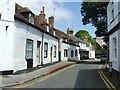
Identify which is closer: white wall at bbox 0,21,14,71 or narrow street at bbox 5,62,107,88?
narrow street at bbox 5,62,107,88

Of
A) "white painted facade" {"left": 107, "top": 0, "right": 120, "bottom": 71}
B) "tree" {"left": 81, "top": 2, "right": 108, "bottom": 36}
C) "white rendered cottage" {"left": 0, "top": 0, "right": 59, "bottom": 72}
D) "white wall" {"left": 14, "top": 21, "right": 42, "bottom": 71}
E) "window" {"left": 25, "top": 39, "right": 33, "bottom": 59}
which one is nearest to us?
"white rendered cottage" {"left": 0, "top": 0, "right": 59, "bottom": 72}

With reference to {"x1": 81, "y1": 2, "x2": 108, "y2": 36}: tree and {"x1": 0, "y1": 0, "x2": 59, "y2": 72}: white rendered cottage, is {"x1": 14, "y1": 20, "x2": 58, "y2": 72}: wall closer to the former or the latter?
{"x1": 0, "y1": 0, "x2": 59, "y2": 72}: white rendered cottage

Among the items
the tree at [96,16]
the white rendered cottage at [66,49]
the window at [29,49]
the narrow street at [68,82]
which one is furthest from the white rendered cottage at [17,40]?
the tree at [96,16]

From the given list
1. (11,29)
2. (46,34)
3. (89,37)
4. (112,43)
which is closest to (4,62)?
(11,29)

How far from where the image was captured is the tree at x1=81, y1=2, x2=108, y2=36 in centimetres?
4128

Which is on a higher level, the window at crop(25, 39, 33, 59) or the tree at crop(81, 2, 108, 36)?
the tree at crop(81, 2, 108, 36)

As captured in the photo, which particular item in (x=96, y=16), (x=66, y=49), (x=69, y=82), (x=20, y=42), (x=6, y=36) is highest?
(x=96, y=16)

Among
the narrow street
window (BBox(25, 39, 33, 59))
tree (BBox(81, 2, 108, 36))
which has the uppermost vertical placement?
tree (BBox(81, 2, 108, 36))

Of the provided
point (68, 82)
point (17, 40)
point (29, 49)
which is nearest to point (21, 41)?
point (17, 40)

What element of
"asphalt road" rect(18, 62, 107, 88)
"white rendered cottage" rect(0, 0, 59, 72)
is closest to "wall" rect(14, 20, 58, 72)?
"white rendered cottage" rect(0, 0, 59, 72)

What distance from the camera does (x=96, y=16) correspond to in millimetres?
43531

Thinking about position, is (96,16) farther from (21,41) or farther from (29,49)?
(21,41)

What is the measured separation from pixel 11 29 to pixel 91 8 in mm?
28506

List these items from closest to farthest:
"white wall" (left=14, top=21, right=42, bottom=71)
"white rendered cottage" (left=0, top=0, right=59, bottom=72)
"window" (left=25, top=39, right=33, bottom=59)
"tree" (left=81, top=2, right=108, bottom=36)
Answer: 1. "white rendered cottage" (left=0, top=0, right=59, bottom=72)
2. "white wall" (left=14, top=21, right=42, bottom=71)
3. "window" (left=25, top=39, right=33, bottom=59)
4. "tree" (left=81, top=2, right=108, bottom=36)
